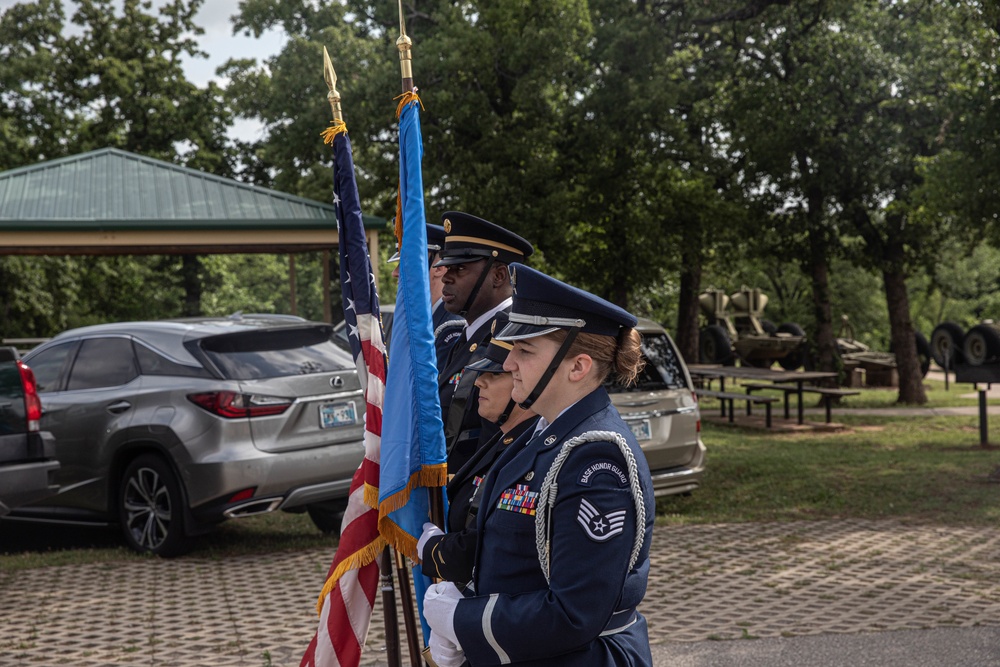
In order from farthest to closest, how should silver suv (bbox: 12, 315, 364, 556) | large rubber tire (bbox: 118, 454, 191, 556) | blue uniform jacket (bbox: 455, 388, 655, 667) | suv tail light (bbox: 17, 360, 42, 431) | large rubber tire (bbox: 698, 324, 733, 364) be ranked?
large rubber tire (bbox: 698, 324, 733, 364), large rubber tire (bbox: 118, 454, 191, 556), silver suv (bbox: 12, 315, 364, 556), suv tail light (bbox: 17, 360, 42, 431), blue uniform jacket (bbox: 455, 388, 655, 667)

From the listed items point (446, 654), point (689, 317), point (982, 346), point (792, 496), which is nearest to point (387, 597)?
point (446, 654)

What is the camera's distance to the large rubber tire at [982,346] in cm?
1434

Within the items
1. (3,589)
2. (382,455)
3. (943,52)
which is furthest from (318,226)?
(382,455)

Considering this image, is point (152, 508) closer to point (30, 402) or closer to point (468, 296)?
point (30, 402)

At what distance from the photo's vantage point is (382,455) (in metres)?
3.64

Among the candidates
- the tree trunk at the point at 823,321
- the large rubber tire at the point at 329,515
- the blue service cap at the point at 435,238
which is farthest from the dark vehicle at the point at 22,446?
the tree trunk at the point at 823,321

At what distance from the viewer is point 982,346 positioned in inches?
568

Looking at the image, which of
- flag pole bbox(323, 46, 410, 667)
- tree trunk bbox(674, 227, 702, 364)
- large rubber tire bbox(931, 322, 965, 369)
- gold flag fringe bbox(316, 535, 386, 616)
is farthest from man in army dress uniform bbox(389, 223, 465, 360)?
tree trunk bbox(674, 227, 702, 364)

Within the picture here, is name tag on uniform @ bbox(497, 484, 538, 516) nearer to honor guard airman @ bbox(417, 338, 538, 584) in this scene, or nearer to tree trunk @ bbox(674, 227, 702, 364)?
honor guard airman @ bbox(417, 338, 538, 584)

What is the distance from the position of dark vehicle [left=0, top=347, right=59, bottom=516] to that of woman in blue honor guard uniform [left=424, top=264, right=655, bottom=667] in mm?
5750

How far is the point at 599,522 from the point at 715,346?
87.4ft

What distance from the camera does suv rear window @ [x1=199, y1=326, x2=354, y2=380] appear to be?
27.7 feet

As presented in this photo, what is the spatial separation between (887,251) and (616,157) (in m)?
5.96

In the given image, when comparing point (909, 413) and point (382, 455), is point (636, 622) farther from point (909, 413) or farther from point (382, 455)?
point (909, 413)
